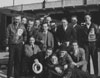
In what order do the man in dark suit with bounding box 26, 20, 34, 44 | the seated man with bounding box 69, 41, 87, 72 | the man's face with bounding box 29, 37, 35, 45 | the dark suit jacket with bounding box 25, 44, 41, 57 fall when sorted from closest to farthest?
the seated man with bounding box 69, 41, 87, 72
the man's face with bounding box 29, 37, 35, 45
the dark suit jacket with bounding box 25, 44, 41, 57
the man in dark suit with bounding box 26, 20, 34, 44

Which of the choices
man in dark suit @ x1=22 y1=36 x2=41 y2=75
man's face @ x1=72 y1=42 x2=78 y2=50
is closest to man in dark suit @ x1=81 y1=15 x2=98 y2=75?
man's face @ x1=72 y1=42 x2=78 y2=50

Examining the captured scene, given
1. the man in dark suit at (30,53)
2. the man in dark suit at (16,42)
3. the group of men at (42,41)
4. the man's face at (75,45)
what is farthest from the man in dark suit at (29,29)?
the man's face at (75,45)

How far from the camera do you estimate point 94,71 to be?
754cm

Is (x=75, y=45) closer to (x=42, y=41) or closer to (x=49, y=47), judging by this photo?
(x=49, y=47)

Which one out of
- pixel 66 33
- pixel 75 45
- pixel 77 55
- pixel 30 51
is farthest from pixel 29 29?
pixel 77 55

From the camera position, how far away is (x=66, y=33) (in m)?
7.61

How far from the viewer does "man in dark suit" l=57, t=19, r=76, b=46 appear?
759 centimetres

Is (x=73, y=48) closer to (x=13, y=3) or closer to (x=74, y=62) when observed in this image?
(x=74, y=62)

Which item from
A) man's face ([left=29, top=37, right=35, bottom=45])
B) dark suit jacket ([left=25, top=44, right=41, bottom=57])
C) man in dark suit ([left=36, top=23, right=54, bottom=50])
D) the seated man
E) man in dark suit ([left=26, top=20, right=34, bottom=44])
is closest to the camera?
the seated man

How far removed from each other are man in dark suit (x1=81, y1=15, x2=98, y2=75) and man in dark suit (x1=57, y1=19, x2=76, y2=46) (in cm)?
31

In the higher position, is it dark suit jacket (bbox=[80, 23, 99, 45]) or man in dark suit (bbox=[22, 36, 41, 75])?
dark suit jacket (bbox=[80, 23, 99, 45])

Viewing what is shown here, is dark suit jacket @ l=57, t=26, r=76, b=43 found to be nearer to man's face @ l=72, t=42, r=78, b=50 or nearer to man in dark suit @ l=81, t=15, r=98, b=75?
man in dark suit @ l=81, t=15, r=98, b=75

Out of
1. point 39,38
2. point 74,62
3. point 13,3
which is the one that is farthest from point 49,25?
point 13,3

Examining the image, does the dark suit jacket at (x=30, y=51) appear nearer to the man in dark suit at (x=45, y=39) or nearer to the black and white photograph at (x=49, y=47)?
the black and white photograph at (x=49, y=47)
